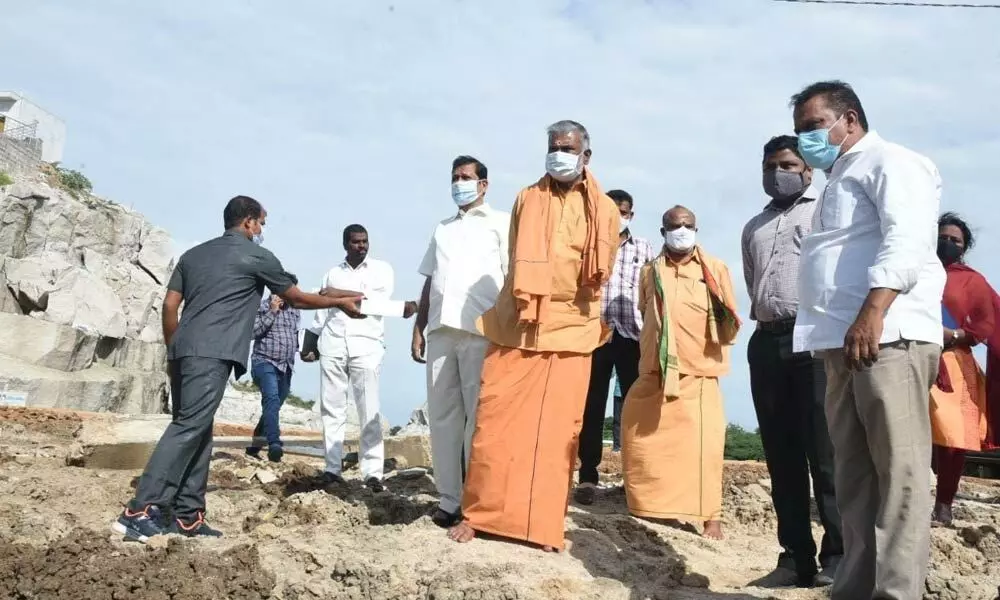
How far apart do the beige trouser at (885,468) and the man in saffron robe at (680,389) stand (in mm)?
2278

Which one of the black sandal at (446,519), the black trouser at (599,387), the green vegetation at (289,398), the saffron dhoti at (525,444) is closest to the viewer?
the saffron dhoti at (525,444)

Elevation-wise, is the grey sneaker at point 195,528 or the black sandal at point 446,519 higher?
the black sandal at point 446,519

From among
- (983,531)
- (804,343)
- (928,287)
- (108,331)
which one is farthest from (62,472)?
(108,331)

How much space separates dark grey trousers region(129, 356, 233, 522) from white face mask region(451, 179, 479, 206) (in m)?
1.64

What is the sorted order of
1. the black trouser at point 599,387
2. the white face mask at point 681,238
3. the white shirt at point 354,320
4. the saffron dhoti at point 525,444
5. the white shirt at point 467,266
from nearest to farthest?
1. the saffron dhoti at point 525,444
2. the white shirt at point 467,266
3. the white face mask at point 681,238
4. the black trouser at point 599,387
5. the white shirt at point 354,320

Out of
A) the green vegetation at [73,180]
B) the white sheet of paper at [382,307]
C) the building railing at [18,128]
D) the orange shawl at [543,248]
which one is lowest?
the white sheet of paper at [382,307]

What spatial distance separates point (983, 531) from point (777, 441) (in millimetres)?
2129

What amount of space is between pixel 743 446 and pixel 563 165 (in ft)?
25.9

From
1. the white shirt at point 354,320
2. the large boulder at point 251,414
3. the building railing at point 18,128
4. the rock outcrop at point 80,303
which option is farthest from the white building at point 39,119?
the white shirt at point 354,320

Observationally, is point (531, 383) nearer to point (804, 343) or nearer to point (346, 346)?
point (804, 343)

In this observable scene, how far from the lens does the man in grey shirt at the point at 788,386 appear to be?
12.4ft

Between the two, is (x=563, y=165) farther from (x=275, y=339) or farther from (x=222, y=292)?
(x=275, y=339)

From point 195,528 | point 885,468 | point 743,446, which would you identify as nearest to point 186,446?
point 195,528

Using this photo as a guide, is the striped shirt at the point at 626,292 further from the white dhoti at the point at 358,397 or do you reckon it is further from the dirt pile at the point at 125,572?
the dirt pile at the point at 125,572
